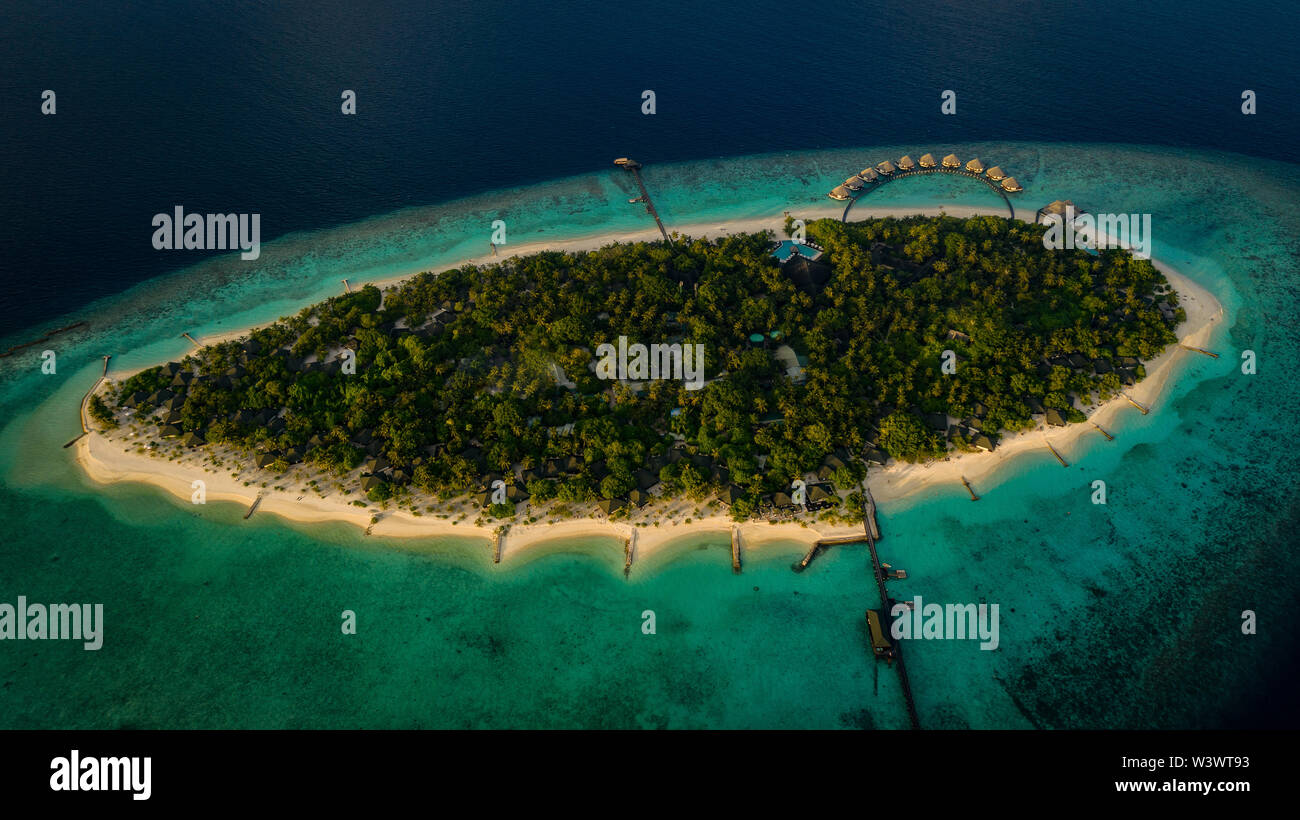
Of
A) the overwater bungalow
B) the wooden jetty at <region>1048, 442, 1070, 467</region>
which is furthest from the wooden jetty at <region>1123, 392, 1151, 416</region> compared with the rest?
the overwater bungalow

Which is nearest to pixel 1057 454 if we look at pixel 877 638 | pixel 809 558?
pixel 809 558

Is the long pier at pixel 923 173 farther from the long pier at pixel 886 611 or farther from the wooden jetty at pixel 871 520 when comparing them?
the long pier at pixel 886 611

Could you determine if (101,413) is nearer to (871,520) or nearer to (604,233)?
(604,233)

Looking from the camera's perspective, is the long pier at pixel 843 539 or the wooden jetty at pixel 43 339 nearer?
the long pier at pixel 843 539

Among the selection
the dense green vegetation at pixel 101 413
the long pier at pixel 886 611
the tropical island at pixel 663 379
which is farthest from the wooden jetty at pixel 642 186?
the dense green vegetation at pixel 101 413

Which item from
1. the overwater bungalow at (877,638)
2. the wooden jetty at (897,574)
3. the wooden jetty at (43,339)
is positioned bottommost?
the overwater bungalow at (877,638)

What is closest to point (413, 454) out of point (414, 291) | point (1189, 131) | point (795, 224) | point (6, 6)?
point (414, 291)

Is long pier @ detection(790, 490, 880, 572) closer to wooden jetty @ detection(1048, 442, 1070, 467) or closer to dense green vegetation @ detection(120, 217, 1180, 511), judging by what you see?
dense green vegetation @ detection(120, 217, 1180, 511)

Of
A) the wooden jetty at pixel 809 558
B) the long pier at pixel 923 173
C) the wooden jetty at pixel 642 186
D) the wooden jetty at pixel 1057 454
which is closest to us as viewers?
the wooden jetty at pixel 809 558
